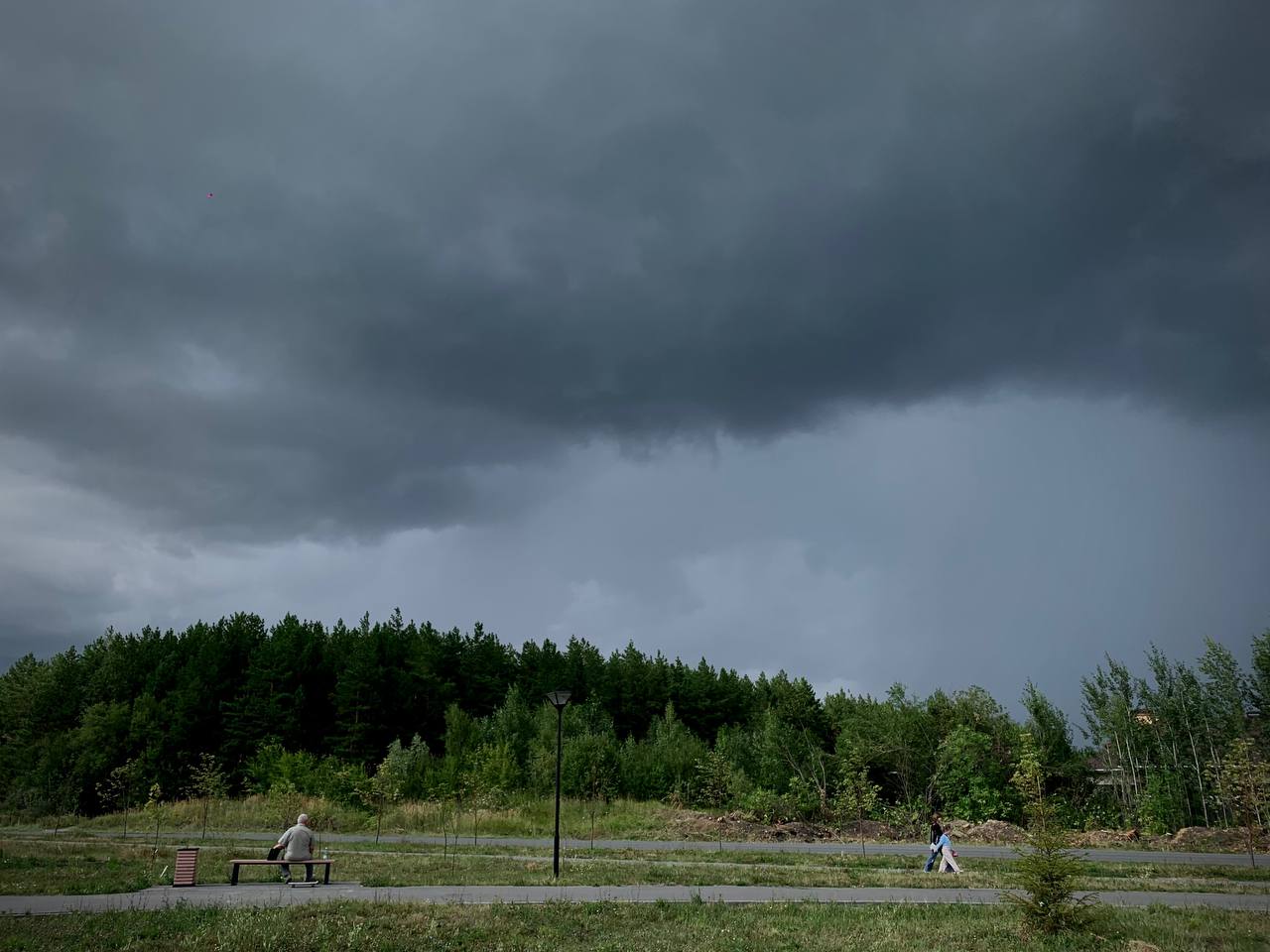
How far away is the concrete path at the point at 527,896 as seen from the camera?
16.3 m

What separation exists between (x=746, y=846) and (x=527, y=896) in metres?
22.7

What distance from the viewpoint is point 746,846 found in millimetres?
37844

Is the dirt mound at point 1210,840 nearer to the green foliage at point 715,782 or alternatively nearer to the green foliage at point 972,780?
the green foliage at point 972,780

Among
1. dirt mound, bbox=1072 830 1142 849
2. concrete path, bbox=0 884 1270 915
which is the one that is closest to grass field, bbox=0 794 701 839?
dirt mound, bbox=1072 830 1142 849

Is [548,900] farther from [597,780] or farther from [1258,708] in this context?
[1258,708]

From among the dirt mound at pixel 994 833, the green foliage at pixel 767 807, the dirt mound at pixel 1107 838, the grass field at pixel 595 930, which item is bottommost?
the dirt mound at pixel 1107 838

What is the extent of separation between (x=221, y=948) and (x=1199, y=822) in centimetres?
6220

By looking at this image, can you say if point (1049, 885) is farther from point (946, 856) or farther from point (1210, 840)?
point (1210, 840)

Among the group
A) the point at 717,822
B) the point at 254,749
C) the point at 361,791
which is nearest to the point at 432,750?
the point at 254,749

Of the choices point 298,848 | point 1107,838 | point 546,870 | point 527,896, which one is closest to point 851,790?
point 1107,838

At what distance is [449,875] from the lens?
71.8ft

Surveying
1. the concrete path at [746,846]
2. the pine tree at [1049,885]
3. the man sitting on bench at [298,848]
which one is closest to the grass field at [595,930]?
the pine tree at [1049,885]

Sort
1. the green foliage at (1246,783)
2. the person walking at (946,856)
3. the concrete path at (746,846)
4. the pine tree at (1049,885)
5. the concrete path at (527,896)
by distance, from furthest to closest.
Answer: the green foliage at (1246,783) → the concrete path at (746,846) → the person walking at (946,856) → the concrete path at (527,896) → the pine tree at (1049,885)

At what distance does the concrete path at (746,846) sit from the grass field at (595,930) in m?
17.7
